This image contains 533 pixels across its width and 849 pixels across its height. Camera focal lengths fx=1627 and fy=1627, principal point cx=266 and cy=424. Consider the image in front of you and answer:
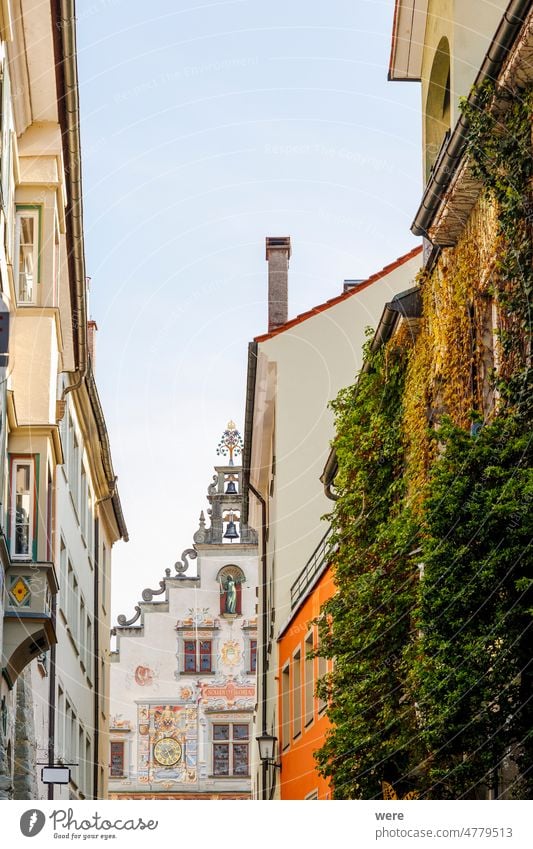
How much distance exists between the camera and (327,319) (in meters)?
26.9

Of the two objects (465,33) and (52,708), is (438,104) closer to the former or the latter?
(465,33)

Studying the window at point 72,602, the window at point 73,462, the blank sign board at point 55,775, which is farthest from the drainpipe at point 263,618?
the blank sign board at point 55,775

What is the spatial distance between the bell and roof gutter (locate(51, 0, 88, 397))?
79.8 feet

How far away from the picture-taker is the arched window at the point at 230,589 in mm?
46169

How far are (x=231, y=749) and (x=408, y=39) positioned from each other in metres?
30.6

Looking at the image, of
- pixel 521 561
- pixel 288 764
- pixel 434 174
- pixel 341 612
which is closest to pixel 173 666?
pixel 288 764

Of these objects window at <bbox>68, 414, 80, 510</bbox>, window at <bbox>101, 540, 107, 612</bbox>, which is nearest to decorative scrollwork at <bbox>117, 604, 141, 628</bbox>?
window at <bbox>101, 540, 107, 612</bbox>

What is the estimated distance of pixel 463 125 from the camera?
1255 cm

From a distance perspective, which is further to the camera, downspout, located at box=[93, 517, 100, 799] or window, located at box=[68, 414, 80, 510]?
downspout, located at box=[93, 517, 100, 799]

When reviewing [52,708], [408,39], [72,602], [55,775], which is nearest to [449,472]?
[408,39]

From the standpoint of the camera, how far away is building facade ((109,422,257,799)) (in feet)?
148

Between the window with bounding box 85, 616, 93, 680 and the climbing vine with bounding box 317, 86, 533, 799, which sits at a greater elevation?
the window with bounding box 85, 616, 93, 680

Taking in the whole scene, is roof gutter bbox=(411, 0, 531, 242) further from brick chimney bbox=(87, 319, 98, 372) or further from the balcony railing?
brick chimney bbox=(87, 319, 98, 372)

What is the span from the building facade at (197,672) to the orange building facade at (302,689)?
19.6 metres
